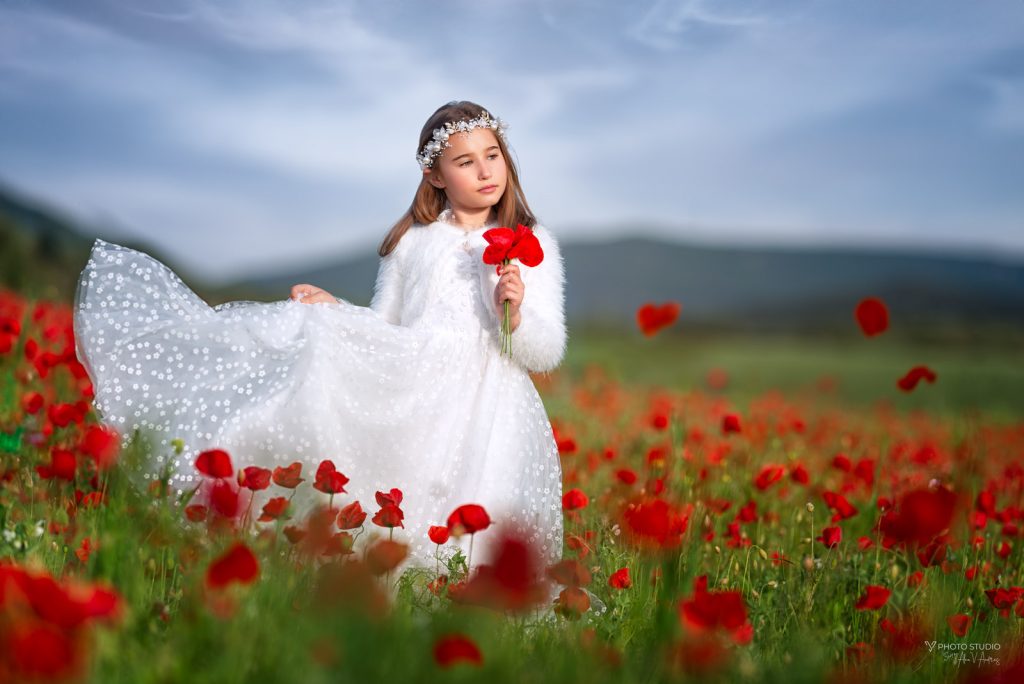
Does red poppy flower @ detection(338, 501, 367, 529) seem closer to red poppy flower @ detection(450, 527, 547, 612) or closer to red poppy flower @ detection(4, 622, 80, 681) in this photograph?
red poppy flower @ detection(450, 527, 547, 612)

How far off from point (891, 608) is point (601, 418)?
3.10 metres

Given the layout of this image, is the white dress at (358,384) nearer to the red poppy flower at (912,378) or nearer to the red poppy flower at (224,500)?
the red poppy flower at (224,500)

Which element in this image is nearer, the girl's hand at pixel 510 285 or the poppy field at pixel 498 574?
the poppy field at pixel 498 574

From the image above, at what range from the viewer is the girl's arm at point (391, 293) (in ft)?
11.3

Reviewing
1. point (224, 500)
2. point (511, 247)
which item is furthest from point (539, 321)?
point (224, 500)

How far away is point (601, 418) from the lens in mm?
5980

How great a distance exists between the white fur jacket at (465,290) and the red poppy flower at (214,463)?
1.27m

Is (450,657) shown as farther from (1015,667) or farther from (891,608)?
(891,608)

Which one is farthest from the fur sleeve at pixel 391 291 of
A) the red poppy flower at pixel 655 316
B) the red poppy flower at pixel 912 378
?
the red poppy flower at pixel 912 378

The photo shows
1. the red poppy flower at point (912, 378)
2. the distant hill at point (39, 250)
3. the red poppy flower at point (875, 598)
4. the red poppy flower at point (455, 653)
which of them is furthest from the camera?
the distant hill at point (39, 250)

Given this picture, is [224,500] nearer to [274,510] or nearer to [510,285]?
[274,510]

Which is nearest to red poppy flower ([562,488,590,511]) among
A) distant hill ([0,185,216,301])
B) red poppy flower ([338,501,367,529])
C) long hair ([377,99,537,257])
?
red poppy flower ([338,501,367,529])

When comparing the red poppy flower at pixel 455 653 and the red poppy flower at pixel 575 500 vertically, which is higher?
the red poppy flower at pixel 575 500

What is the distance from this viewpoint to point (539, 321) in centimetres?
306
